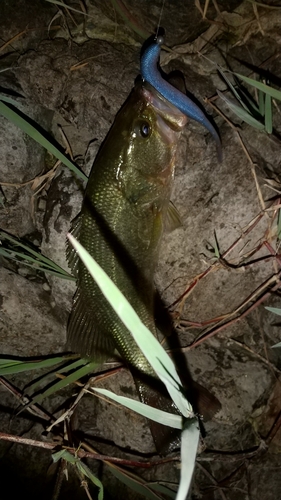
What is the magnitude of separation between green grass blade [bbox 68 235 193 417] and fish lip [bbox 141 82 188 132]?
1.43m

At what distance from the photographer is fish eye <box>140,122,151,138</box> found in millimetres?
2246

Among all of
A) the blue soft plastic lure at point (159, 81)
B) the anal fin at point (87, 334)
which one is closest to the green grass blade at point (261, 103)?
the blue soft plastic lure at point (159, 81)

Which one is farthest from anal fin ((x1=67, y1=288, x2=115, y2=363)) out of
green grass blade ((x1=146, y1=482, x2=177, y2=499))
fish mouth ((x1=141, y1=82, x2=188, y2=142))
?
Answer: fish mouth ((x1=141, y1=82, x2=188, y2=142))

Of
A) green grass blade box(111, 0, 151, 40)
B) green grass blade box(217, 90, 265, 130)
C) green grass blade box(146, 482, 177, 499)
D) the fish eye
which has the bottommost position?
green grass blade box(146, 482, 177, 499)

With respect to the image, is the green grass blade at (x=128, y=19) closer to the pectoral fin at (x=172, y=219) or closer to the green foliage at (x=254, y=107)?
the green foliage at (x=254, y=107)

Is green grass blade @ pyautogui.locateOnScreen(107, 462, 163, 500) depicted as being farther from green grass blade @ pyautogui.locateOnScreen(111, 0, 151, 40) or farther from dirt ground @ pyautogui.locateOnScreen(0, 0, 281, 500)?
green grass blade @ pyautogui.locateOnScreen(111, 0, 151, 40)

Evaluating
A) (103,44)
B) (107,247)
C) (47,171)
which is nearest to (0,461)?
(107,247)

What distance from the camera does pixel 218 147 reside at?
96.4 inches

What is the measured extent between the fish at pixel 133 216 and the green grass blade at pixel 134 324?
104 cm

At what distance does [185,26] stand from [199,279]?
163cm

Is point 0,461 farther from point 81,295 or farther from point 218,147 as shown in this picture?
point 218,147

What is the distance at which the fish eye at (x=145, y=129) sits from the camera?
2246 mm

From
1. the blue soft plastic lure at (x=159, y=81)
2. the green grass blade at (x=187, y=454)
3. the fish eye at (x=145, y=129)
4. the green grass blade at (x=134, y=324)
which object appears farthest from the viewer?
the fish eye at (x=145, y=129)

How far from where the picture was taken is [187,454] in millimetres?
1110
